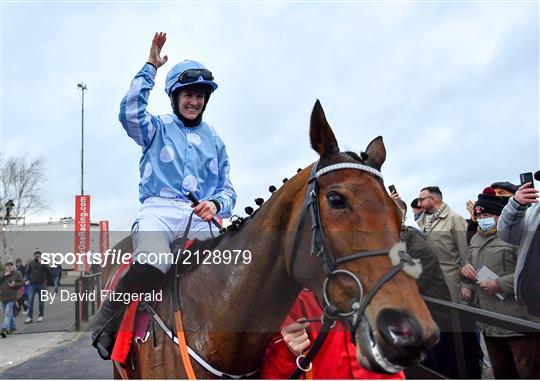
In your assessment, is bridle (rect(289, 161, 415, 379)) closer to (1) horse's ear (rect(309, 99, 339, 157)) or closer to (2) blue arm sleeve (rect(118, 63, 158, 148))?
(1) horse's ear (rect(309, 99, 339, 157))

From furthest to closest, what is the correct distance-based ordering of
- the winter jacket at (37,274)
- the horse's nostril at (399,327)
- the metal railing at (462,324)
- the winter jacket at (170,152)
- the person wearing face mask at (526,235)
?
the winter jacket at (37,274), the person wearing face mask at (526,235), the winter jacket at (170,152), the metal railing at (462,324), the horse's nostril at (399,327)

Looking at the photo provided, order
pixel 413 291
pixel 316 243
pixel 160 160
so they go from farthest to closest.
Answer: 1. pixel 160 160
2. pixel 316 243
3. pixel 413 291

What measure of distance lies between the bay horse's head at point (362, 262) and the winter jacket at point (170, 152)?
1.16 meters

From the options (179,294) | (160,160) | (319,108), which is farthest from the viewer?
(160,160)

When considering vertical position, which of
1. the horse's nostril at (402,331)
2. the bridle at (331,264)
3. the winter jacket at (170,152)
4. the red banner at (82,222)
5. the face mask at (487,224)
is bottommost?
the horse's nostril at (402,331)

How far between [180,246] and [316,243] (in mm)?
1102

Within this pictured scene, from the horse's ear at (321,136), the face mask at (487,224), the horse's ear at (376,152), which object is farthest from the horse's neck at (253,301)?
the face mask at (487,224)

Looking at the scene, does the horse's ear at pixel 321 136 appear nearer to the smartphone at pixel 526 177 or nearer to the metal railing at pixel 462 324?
the metal railing at pixel 462 324

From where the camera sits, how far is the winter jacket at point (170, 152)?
2.64m

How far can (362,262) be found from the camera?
5.40 ft

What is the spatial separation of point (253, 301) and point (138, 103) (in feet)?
4.37

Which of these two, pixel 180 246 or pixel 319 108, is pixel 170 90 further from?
pixel 319 108

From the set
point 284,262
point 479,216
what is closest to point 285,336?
point 284,262

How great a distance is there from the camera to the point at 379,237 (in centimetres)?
165
